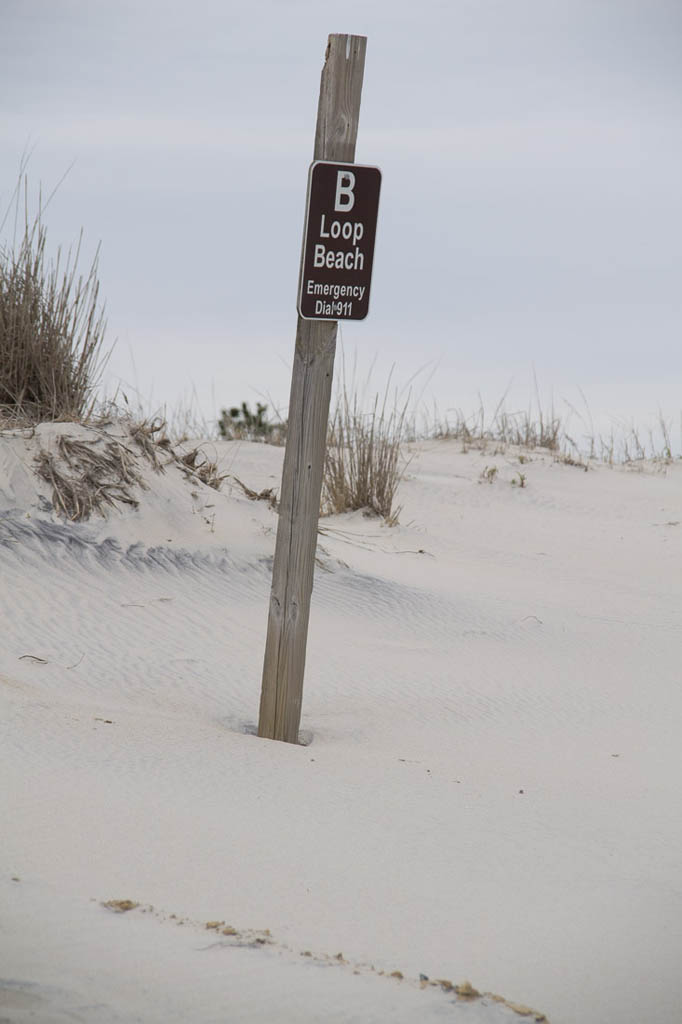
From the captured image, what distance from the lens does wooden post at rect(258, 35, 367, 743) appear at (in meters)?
3.05

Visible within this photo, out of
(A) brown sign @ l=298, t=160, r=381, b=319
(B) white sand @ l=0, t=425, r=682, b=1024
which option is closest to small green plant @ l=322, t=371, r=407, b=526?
(B) white sand @ l=0, t=425, r=682, b=1024

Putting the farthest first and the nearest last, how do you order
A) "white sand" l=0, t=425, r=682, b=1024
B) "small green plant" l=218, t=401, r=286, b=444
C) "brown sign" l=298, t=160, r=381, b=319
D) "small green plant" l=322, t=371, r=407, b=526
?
"small green plant" l=218, t=401, r=286, b=444, "small green plant" l=322, t=371, r=407, b=526, "brown sign" l=298, t=160, r=381, b=319, "white sand" l=0, t=425, r=682, b=1024

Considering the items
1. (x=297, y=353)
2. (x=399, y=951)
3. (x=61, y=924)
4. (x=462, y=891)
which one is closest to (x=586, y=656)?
(x=297, y=353)

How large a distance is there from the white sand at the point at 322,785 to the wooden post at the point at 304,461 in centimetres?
21

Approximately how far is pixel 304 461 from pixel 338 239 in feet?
2.30

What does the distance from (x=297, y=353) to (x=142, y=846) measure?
5.17 ft

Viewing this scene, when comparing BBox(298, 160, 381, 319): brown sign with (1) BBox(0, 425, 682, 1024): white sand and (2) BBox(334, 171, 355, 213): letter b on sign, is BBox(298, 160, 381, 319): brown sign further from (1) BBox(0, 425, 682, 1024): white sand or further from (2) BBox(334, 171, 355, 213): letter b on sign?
(1) BBox(0, 425, 682, 1024): white sand

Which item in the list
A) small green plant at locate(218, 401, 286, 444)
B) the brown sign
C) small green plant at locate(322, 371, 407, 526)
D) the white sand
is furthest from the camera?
small green plant at locate(218, 401, 286, 444)

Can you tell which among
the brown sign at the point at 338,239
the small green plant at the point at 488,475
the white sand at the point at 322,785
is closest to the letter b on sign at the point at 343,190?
the brown sign at the point at 338,239

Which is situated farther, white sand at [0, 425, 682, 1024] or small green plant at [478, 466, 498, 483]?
small green plant at [478, 466, 498, 483]

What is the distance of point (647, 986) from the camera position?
1.95 metres

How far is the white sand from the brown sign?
1.42m

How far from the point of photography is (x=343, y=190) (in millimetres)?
2996

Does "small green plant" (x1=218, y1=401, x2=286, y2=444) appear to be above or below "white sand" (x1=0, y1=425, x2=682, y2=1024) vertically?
above
